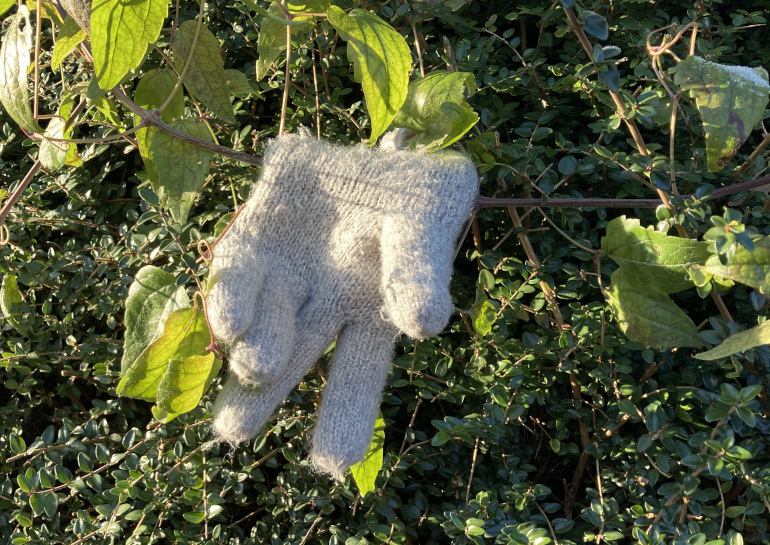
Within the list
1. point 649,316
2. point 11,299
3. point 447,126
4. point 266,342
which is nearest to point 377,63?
point 447,126

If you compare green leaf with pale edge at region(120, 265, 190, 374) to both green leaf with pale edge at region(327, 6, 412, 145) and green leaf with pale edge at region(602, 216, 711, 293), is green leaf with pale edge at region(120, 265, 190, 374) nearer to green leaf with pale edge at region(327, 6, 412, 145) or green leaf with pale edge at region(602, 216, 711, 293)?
green leaf with pale edge at region(327, 6, 412, 145)

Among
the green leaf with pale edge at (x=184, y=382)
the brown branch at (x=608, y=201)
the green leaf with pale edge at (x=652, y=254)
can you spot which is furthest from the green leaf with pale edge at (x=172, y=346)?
the green leaf with pale edge at (x=652, y=254)

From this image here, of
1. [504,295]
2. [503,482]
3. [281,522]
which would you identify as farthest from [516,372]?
[281,522]

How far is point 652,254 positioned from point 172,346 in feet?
2.08

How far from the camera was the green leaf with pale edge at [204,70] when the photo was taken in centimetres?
95

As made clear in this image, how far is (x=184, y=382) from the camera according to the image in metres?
0.82

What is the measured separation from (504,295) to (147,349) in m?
0.54

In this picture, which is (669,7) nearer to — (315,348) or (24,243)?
(315,348)

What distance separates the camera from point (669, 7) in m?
1.32

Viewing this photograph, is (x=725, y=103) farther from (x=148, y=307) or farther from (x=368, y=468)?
(x=148, y=307)

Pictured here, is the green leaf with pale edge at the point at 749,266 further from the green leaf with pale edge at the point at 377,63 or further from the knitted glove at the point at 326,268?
the green leaf with pale edge at the point at 377,63

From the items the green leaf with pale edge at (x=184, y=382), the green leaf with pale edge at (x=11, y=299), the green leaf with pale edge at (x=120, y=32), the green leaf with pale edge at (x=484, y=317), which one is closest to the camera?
the green leaf with pale edge at (x=120, y=32)

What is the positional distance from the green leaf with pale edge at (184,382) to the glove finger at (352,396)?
0.16 metres

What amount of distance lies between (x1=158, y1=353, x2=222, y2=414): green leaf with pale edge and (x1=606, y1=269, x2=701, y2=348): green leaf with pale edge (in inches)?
21.9
